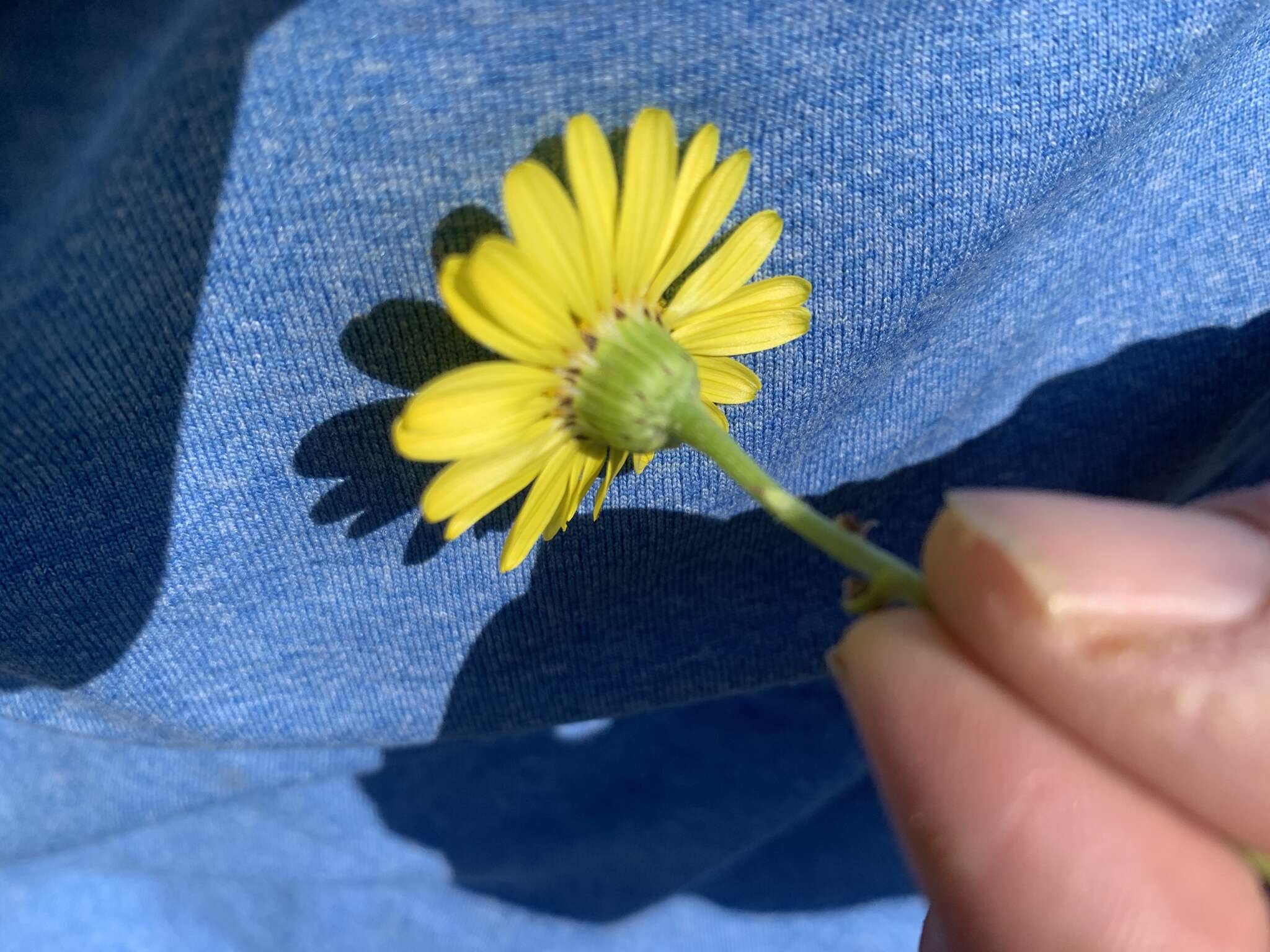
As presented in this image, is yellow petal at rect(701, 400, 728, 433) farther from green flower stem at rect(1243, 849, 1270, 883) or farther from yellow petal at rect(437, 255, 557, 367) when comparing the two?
green flower stem at rect(1243, 849, 1270, 883)

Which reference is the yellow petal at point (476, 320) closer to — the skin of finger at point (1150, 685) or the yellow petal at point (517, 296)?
the yellow petal at point (517, 296)

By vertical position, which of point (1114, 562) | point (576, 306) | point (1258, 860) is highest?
point (576, 306)

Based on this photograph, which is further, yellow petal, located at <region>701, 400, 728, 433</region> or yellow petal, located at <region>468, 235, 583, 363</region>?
yellow petal, located at <region>701, 400, 728, 433</region>

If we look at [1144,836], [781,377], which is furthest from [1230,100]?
[1144,836]

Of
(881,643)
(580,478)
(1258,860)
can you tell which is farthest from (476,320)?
(1258,860)

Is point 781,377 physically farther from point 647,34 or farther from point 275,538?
point 275,538

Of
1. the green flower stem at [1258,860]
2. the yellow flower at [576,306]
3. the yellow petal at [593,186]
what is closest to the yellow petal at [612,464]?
the yellow flower at [576,306]

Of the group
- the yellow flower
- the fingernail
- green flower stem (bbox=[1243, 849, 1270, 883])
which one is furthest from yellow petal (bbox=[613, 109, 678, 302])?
green flower stem (bbox=[1243, 849, 1270, 883])

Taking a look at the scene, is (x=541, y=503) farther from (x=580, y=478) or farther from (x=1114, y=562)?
(x=1114, y=562)
